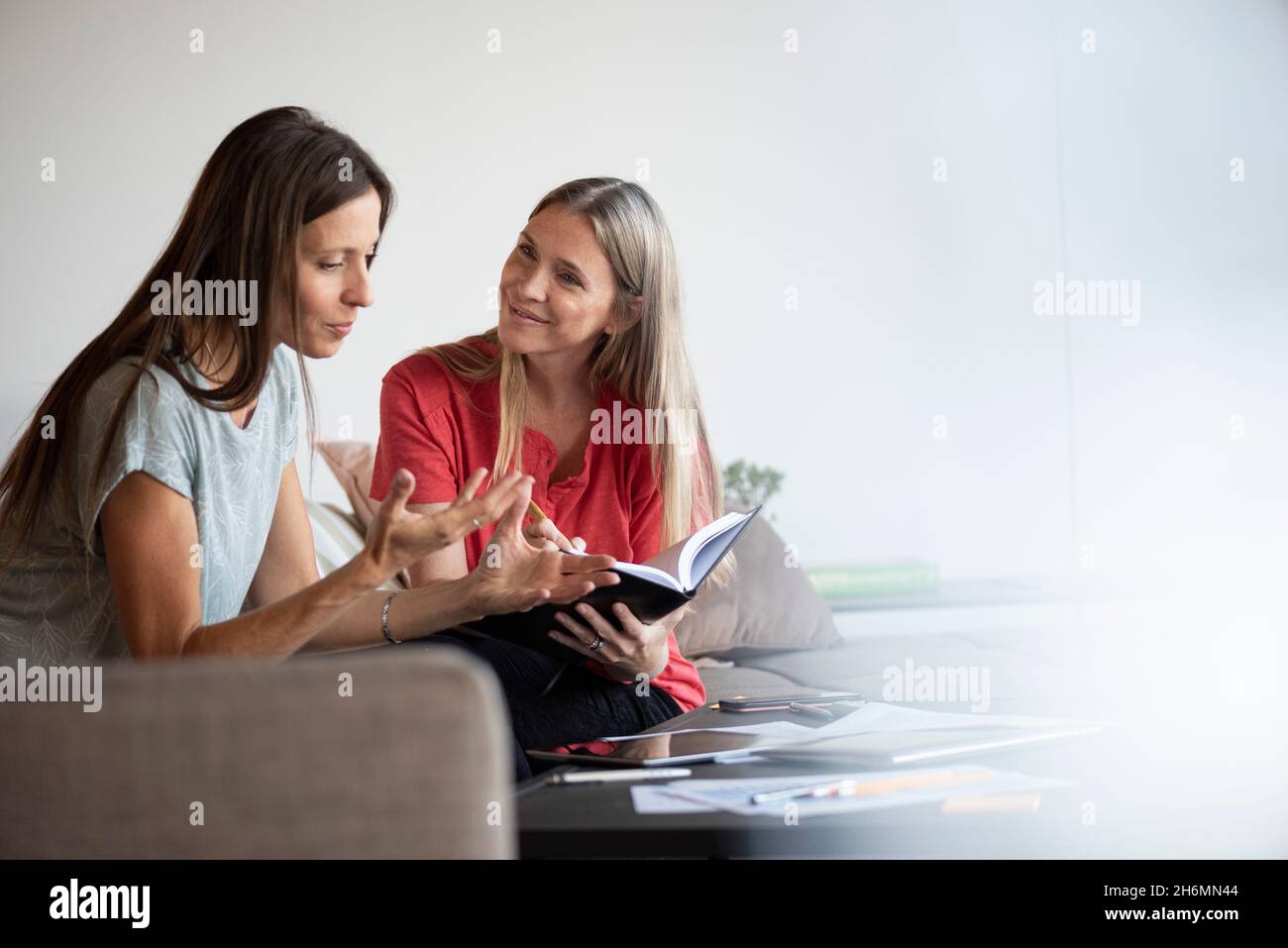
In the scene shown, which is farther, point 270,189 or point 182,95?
point 182,95

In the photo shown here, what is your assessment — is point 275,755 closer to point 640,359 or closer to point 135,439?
point 135,439

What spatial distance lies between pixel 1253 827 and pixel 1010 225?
354 cm

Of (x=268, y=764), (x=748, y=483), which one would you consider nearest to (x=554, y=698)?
(x=268, y=764)

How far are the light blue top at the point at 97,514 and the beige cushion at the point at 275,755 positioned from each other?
0.90 metres

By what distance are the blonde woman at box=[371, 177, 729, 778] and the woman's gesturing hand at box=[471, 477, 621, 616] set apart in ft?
1.47

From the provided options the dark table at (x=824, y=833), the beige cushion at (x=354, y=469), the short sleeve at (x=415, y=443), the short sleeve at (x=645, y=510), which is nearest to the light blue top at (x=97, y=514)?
the short sleeve at (x=415, y=443)

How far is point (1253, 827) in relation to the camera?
1.08 metres

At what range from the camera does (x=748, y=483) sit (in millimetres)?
3889

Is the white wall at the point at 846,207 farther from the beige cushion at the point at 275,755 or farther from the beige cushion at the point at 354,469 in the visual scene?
the beige cushion at the point at 275,755

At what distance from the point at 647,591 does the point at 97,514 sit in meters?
0.68

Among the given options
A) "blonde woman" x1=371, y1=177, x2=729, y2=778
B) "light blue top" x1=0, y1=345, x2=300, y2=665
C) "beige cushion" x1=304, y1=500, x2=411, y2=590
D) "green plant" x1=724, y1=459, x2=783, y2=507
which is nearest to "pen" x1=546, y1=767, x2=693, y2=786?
"light blue top" x1=0, y1=345, x2=300, y2=665

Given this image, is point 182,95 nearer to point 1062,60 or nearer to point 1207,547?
point 1062,60

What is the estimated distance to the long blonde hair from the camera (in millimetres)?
2160

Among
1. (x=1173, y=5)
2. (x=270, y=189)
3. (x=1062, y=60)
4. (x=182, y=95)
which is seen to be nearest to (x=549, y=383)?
(x=270, y=189)
